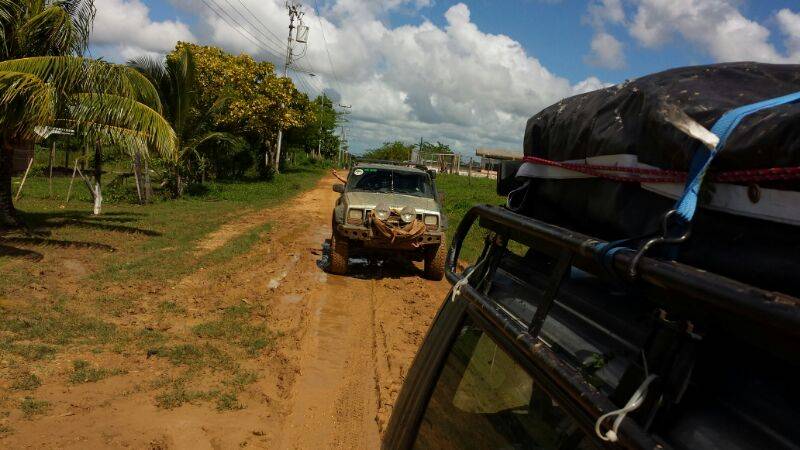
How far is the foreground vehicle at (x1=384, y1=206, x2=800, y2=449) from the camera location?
2.95 feet

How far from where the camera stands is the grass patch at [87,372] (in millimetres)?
4816

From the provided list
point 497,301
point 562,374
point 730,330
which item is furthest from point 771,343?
point 497,301

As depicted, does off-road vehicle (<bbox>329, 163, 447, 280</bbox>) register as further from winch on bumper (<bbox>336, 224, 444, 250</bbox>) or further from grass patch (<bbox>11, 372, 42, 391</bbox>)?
grass patch (<bbox>11, 372, 42, 391</bbox>)

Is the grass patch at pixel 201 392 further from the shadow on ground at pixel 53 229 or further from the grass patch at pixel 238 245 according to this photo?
the shadow on ground at pixel 53 229

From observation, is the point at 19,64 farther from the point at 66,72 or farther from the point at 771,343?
the point at 771,343

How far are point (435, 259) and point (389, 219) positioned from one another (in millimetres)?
1078

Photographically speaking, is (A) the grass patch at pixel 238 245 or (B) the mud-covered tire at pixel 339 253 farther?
(A) the grass patch at pixel 238 245

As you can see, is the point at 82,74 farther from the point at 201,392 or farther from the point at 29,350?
the point at 201,392

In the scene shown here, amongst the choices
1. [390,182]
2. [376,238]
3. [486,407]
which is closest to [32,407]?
[486,407]

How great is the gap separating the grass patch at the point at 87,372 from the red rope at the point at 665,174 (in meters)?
4.42

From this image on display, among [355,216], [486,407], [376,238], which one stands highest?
[486,407]

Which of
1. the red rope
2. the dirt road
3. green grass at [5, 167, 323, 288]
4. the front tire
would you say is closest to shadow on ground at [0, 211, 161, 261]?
green grass at [5, 167, 323, 288]

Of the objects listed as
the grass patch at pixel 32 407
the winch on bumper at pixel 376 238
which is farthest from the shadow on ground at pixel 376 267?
the grass patch at pixel 32 407

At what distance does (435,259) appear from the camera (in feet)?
31.2
